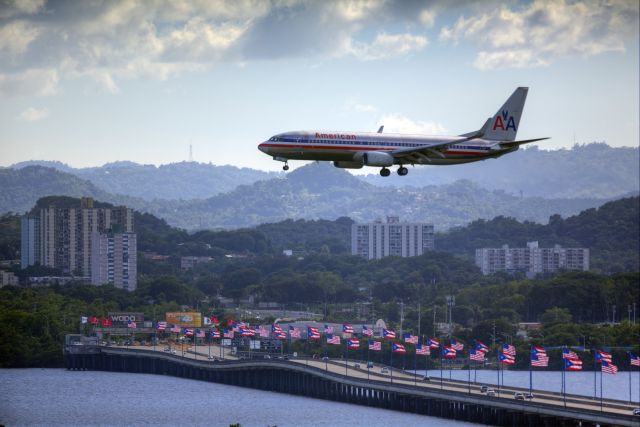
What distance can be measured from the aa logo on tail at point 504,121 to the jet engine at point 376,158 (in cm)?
1153

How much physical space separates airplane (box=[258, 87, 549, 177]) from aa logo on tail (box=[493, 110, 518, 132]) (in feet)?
12.6

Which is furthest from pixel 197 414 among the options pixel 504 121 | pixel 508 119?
pixel 504 121

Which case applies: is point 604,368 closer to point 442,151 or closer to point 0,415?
point 442,151

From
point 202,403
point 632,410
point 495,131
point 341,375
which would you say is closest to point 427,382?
point 341,375

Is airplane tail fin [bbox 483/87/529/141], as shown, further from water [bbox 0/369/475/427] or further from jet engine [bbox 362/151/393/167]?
water [bbox 0/369/475/427]

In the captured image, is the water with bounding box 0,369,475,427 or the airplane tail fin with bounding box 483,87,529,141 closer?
the airplane tail fin with bounding box 483,87,529,141

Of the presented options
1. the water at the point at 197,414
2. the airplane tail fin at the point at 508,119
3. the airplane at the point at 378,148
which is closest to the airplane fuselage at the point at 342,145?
the airplane at the point at 378,148

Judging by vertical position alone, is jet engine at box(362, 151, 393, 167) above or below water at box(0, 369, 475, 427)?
above

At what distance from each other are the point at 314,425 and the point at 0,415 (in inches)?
1409

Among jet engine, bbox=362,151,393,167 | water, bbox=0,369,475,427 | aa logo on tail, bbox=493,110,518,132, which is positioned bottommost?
water, bbox=0,369,475,427

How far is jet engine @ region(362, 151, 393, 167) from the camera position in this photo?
106 m

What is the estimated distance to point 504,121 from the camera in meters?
116

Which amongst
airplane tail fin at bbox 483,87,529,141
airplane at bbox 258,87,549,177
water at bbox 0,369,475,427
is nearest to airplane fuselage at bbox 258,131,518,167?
airplane at bbox 258,87,549,177

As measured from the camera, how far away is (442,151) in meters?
109
